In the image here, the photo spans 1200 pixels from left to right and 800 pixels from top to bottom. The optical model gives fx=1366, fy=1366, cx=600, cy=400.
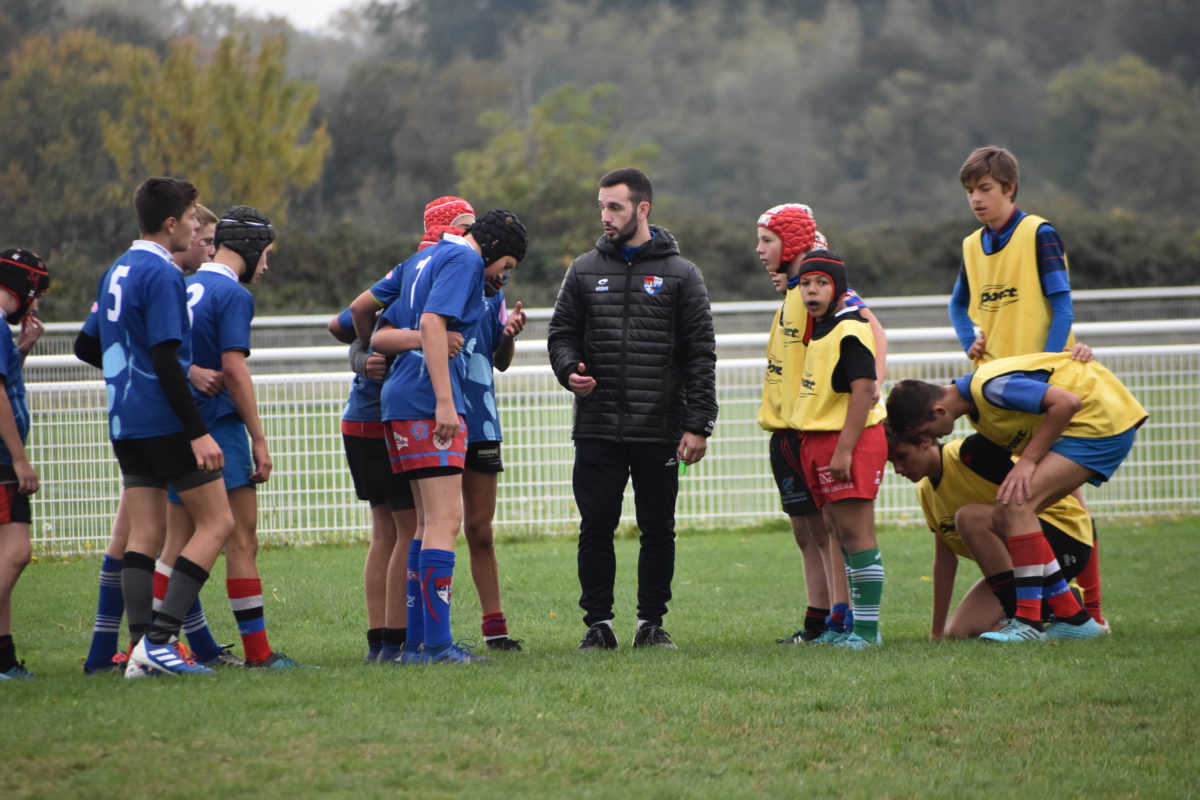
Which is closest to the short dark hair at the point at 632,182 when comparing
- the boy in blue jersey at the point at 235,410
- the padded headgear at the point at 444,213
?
the padded headgear at the point at 444,213

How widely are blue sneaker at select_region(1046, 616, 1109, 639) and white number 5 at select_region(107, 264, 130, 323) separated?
436 centimetres

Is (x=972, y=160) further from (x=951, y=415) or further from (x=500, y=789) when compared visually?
(x=500, y=789)

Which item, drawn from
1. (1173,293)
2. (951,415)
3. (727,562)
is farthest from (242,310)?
(1173,293)

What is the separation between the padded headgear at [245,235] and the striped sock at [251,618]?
137cm

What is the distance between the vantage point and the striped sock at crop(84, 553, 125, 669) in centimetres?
591

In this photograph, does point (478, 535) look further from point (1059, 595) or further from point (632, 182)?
point (1059, 595)

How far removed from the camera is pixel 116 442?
219 inches

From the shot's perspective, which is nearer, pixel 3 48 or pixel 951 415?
pixel 951 415

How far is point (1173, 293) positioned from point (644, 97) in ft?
182

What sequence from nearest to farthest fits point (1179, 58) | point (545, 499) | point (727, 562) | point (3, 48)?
point (727, 562) → point (545, 499) → point (3, 48) → point (1179, 58)

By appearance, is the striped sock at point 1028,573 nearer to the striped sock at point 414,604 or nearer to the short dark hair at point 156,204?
the striped sock at point 414,604

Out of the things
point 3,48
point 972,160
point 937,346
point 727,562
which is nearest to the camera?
point 972,160

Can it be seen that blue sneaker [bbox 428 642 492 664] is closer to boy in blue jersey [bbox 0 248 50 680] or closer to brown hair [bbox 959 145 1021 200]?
boy in blue jersey [bbox 0 248 50 680]

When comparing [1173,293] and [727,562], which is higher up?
[1173,293]
